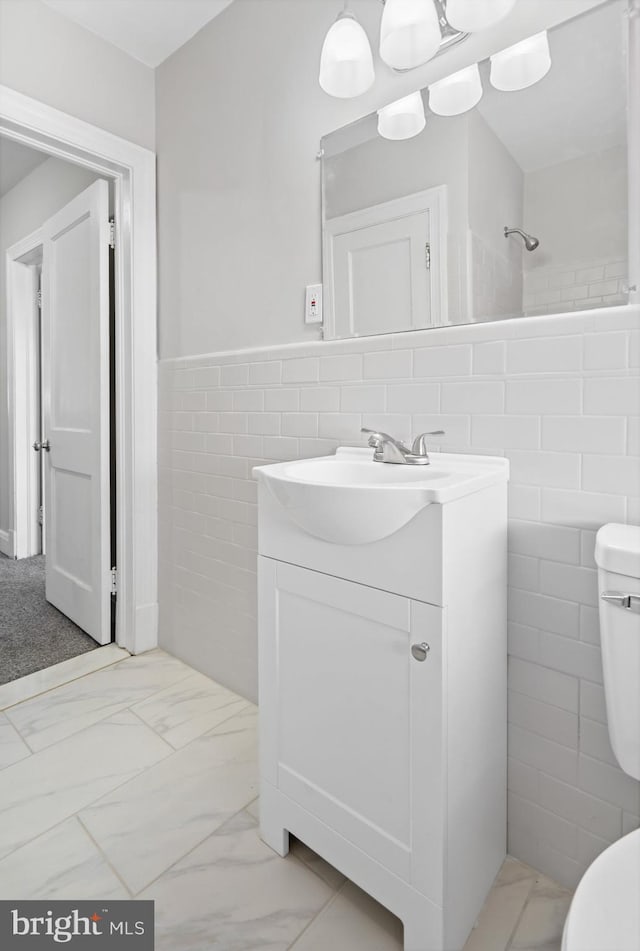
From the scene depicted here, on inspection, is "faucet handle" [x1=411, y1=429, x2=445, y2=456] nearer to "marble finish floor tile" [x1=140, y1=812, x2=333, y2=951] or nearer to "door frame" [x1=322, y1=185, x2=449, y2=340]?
"door frame" [x1=322, y1=185, x2=449, y2=340]

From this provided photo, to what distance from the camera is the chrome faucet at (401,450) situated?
4.27 ft

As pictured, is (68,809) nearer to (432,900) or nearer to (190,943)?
(190,943)

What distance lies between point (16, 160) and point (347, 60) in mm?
2745

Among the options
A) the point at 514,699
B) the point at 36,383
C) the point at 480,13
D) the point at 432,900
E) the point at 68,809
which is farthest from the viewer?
the point at 36,383

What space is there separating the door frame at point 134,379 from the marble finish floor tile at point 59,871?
1018 millimetres

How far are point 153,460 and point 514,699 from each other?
5.51 feet

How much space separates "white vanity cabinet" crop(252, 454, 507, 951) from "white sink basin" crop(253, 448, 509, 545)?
2cm

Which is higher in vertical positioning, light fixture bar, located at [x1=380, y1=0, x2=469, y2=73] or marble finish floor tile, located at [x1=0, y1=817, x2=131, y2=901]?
light fixture bar, located at [x1=380, y1=0, x2=469, y2=73]

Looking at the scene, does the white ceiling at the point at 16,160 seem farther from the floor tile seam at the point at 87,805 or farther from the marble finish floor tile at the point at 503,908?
the marble finish floor tile at the point at 503,908

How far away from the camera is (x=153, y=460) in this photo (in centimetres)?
230

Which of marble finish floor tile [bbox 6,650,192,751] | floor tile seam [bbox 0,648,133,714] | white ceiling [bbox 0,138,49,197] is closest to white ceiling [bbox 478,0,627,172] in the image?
marble finish floor tile [bbox 6,650,192,751]

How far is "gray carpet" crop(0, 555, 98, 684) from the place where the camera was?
228 cm

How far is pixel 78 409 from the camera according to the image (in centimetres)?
248

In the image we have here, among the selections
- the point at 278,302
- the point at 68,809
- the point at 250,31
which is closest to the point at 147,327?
the point at 278,302
